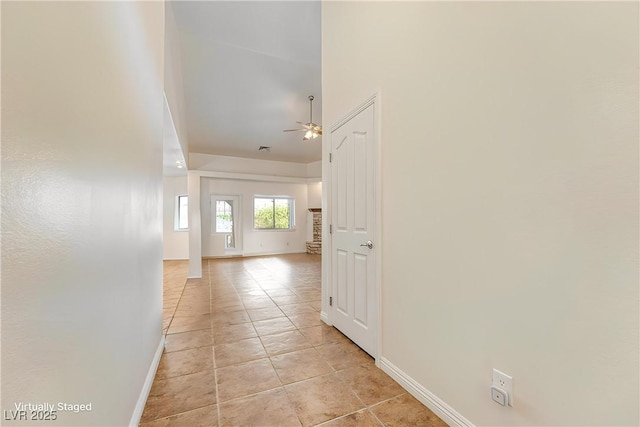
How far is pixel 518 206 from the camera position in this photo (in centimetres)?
116

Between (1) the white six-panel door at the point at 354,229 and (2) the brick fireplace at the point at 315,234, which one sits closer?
(1) the white six-panel door at the point at 354,229

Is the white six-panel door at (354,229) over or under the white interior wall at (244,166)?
under

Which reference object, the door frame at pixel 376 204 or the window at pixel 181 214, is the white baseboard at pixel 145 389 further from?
the window at pixel 181 214

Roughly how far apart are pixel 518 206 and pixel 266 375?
1.89 meters

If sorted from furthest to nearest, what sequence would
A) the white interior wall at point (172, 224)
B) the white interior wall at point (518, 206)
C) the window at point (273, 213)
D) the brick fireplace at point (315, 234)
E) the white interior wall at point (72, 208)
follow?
the brick fireplace at point (315, 234) < the window at point (273, 213) < the white interior wall at point (172, 224) < the white interior wall at point (518, 206) < the white interior wall at point (72, 208)

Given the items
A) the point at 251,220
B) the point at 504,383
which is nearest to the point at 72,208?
the point at 504,383

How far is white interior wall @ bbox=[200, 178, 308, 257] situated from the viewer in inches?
310

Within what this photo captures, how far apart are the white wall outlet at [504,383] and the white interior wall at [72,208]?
5.32ft

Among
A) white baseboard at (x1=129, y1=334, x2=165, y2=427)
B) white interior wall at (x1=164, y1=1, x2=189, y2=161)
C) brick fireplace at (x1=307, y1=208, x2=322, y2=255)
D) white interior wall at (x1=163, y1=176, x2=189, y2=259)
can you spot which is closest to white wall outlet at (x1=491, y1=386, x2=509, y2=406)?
white baseboard at (x1=129, y1=334, x2=165, y2=427)

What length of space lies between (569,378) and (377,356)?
124 centimetres

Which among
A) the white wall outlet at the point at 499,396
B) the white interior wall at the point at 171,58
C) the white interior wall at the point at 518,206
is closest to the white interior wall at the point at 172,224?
Result: the white interior wall at the point at 171,58

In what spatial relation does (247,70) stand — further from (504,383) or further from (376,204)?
(504,383)

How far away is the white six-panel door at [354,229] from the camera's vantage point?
2143mm

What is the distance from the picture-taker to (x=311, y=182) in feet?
29.5
